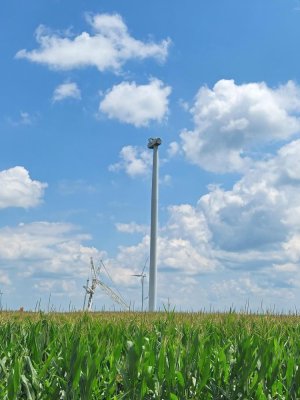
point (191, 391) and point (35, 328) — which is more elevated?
point (35, 328)

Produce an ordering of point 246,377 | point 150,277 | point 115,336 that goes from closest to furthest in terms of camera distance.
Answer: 1. point 246,377
2. point 115,336
3. point 150,277

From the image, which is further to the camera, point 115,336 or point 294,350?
point 115,336

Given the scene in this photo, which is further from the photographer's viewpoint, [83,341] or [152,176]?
[152,176]

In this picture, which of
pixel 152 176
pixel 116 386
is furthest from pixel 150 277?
pixel 116 386

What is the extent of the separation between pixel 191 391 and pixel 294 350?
2356mm

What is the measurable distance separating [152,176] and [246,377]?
126 feet

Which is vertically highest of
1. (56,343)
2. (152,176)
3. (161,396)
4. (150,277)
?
(152,176)

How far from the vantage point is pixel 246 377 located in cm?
762

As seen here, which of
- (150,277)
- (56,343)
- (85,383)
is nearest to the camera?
(85,383)

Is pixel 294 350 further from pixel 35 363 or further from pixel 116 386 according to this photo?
pixel 35 363

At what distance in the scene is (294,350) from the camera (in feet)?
30.6

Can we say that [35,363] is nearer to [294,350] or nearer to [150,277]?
[294,350]

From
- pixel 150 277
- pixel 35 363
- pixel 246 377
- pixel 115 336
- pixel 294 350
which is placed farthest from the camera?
pixel 150 277

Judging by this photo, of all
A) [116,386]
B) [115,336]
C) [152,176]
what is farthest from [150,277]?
[116,386]
